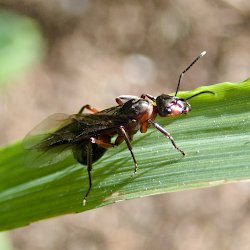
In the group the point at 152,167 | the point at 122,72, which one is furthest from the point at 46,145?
the point at 122,72

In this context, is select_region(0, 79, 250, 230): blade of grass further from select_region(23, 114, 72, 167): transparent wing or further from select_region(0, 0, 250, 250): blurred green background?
select_region(0, 0, 250, 250): blurred green background

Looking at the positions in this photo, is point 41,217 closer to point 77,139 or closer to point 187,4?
point 77,139

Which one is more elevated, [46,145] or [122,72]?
[46,145]

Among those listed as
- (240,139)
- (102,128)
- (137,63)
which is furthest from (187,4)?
(240,139)

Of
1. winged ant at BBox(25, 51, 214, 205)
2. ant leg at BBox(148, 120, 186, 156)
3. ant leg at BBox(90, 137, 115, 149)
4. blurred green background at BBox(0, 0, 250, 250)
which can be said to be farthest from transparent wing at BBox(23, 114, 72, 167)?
blurred green background at BBox(0, 0, 250, 250)

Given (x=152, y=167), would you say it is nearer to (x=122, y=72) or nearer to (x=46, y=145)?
(x=46, y=145)

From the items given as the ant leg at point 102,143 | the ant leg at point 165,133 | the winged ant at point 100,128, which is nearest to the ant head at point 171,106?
the winged ant at point 100,128

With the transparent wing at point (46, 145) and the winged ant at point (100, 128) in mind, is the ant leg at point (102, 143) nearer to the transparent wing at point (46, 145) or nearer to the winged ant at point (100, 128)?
the winged ant at point (100, 128)
